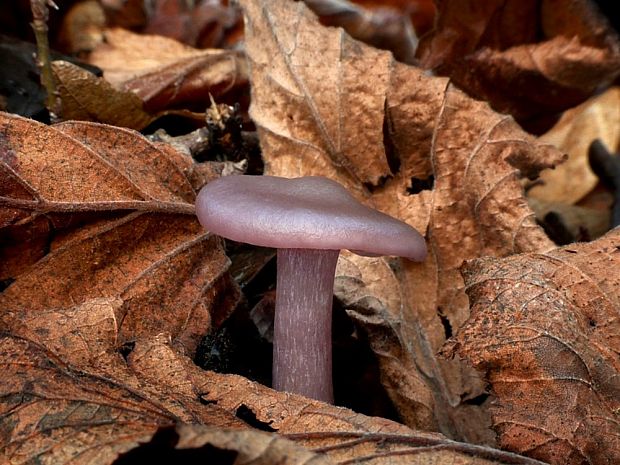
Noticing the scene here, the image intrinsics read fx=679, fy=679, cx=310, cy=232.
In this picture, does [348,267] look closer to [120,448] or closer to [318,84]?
[318,84]

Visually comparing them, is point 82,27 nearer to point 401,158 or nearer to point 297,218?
point 401,158

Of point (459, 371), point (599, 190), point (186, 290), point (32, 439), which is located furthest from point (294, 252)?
point (599, 190)

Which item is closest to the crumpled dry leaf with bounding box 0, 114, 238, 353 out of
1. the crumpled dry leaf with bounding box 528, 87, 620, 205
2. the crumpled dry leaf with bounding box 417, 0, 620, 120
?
the crumpled dry leaf with bounding box 417, 0, 620, 120

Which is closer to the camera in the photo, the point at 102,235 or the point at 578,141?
the point at 102,235

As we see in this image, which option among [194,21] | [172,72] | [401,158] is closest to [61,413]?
[401,158]

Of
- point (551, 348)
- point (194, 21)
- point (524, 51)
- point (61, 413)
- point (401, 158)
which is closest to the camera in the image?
point (61, 413)

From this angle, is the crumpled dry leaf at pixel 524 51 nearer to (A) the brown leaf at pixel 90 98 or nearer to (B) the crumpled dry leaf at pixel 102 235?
(A) the brown leaf at pixel 90 98

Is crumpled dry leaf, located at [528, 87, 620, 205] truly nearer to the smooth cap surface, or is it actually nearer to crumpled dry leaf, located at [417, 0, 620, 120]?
crumpled dry leaf, located at [417, 0, 620, 120]
